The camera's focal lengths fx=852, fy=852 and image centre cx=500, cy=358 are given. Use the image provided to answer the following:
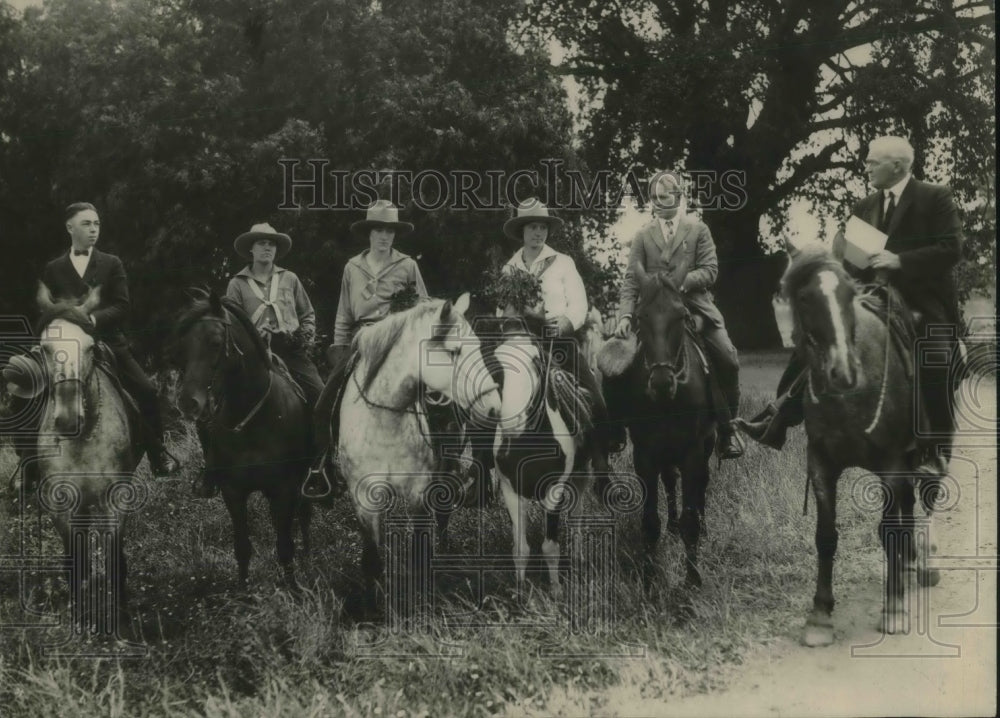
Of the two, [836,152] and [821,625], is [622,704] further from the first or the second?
[836,152]

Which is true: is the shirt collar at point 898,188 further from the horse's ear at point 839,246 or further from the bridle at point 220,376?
the bridle at point 220,376

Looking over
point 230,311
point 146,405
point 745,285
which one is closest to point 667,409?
point 745,285

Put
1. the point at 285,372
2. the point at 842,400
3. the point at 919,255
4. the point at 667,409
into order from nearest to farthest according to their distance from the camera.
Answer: the point at 842,400
the point at 919,255
the point at 667,409
the point at 285,372

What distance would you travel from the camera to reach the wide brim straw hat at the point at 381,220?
6.30m

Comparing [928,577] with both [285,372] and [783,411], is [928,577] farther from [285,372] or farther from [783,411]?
[285,372]

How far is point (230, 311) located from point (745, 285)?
3631 mm

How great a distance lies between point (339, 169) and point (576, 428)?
9.95 ft

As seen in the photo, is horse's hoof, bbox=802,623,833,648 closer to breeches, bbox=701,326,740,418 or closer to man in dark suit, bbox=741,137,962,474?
man in dark suit, bbox=741,137,962,474

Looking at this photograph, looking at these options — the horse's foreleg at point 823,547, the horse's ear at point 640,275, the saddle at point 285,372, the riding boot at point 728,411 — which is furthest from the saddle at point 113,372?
the horse's foreleg at point 823,547

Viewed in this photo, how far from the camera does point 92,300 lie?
5.79 metres

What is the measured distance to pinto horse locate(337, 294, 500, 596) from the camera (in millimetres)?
5133

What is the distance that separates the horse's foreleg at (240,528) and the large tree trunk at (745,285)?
374cm

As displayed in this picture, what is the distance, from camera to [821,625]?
5359 mm

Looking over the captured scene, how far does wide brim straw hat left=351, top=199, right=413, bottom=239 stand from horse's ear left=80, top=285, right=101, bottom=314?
1822 mm
